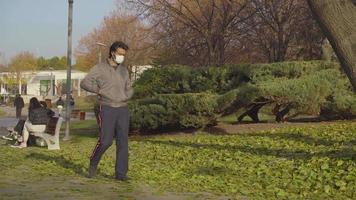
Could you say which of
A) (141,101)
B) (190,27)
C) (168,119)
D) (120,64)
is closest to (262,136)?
(168,119)

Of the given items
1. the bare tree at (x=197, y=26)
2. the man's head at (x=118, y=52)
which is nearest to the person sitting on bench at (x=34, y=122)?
the man's head at (x=118, y=52)

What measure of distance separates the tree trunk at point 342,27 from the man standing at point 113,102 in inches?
105

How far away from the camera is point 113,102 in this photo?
7.94 meters

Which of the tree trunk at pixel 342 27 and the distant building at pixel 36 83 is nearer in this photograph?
the tree trunk at pixel 342 27

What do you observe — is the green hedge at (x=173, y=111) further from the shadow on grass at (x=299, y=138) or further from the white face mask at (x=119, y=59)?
the white face mask at (x=119, y=59)

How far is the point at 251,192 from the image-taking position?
23.4ft

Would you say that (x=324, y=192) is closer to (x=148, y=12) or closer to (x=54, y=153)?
(x=54, y=153)

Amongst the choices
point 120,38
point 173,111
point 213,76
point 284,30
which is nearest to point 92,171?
point 173,111

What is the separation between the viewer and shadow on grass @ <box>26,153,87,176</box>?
9.13 meters

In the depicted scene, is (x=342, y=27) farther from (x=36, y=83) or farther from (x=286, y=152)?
(x=36, y=83)

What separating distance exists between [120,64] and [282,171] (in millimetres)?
2669

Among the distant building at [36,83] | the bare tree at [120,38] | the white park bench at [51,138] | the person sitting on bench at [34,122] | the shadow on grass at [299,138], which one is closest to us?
the shadow on grass at [299,138]

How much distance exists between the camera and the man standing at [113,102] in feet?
25.9

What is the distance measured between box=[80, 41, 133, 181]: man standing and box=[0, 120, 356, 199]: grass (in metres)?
0.41
